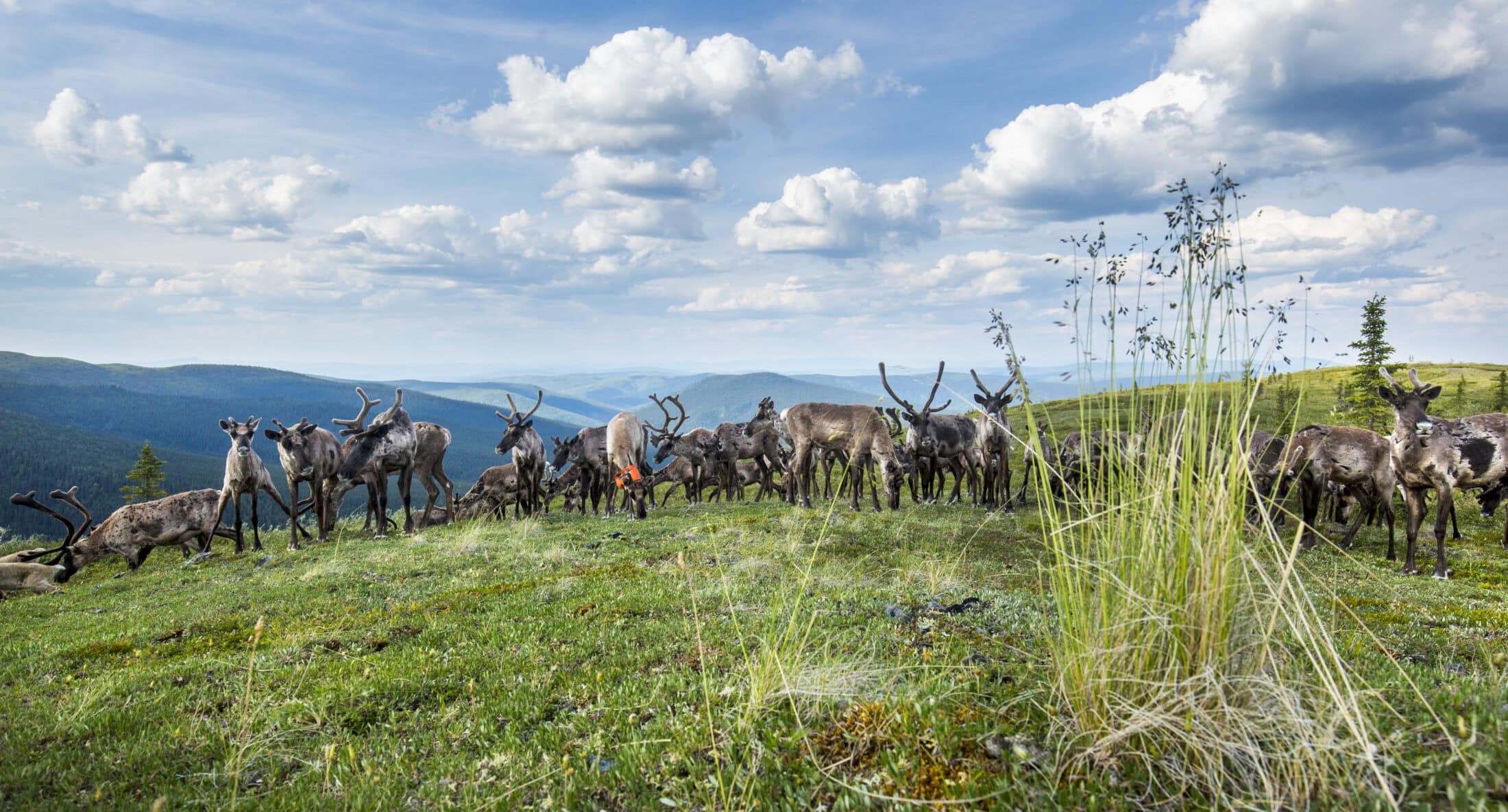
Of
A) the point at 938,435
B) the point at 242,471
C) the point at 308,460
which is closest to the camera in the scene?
the point at 242,471

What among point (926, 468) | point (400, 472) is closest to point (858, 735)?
point (400, 472)

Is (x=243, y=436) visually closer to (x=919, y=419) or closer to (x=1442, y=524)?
A: (x=919, y=419)

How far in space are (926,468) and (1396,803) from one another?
29432mm

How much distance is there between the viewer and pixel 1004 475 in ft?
90.3

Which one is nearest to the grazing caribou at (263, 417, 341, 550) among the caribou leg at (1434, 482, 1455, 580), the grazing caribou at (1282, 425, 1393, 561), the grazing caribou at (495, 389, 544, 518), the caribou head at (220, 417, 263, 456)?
the caribou head at (220, 417, 263, 456)

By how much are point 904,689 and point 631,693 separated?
101 inches

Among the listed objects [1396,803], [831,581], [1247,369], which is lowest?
[831,581]

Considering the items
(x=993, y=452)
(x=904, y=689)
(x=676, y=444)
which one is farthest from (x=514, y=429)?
(x=904, y=689)

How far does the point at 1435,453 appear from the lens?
15.0 meters

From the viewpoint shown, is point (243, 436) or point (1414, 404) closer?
point (1414, 404)

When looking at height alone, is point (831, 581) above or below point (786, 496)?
above

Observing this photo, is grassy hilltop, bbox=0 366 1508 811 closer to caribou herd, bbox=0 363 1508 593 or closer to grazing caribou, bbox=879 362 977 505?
caribou herd, bbox=0 363 1508 593

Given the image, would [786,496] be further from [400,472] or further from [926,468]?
[400,472]

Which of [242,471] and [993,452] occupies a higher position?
[242,471]
